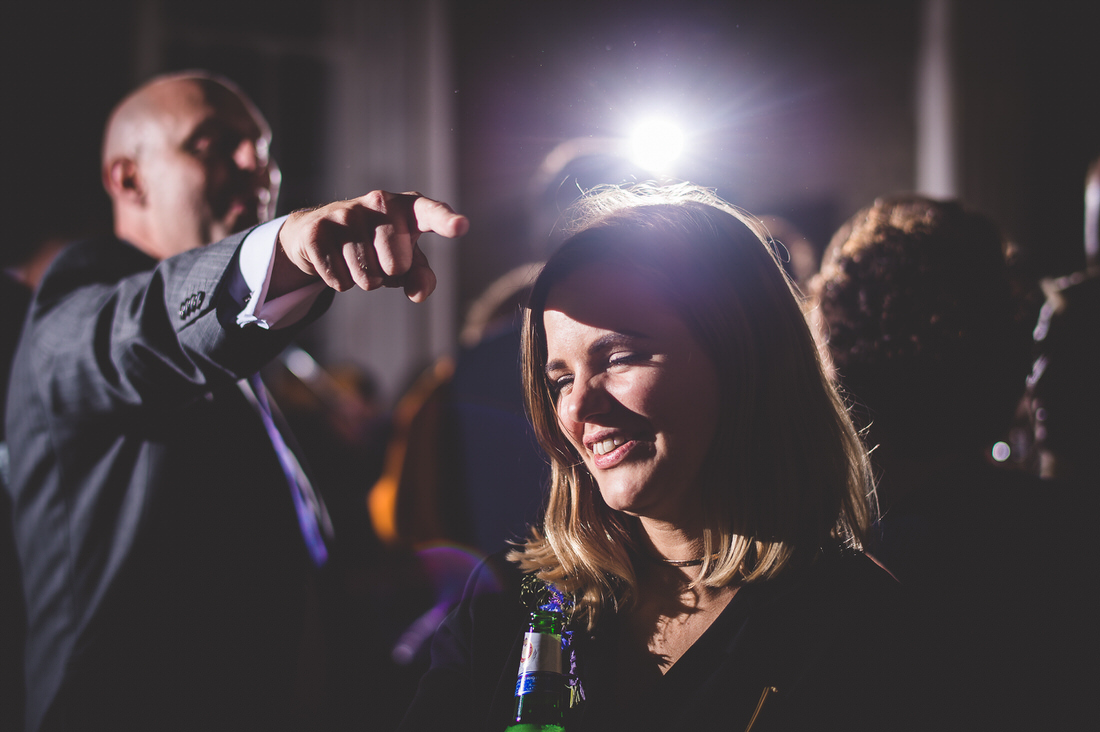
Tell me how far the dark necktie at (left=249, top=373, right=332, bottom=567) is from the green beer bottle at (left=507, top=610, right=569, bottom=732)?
0.62 metres

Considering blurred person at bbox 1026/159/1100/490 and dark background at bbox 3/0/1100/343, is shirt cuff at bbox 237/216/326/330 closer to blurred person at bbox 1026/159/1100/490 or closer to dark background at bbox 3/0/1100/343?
dark background at bbox 3/0/1100/343

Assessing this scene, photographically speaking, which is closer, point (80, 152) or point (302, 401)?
point (80, 152)

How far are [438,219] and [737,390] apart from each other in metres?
0.46

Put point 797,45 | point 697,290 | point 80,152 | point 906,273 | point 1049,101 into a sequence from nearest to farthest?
point 697,290 < point 797,45 < point 906,273 < point 1049,101 < point 80,152

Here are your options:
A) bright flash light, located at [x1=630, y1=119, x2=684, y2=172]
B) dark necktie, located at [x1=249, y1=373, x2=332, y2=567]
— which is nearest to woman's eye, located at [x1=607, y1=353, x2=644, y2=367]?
bright flash light, located at [x1=630, y1=119, x2=684, y2=172]

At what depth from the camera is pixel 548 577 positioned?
3.21 ft

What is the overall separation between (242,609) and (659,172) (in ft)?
3.17

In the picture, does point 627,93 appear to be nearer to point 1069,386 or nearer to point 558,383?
point 558,383

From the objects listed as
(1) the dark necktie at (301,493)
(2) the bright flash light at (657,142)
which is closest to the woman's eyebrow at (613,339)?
(2) the bright flash light at (657,142)

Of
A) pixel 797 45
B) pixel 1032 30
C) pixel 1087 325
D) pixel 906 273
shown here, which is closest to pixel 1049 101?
pixel 1032 30

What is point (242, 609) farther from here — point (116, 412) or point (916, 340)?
point (916, 340)

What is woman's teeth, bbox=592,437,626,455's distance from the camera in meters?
0.85

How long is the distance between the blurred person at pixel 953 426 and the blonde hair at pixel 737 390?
0.58ft

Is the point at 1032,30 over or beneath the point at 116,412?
over
